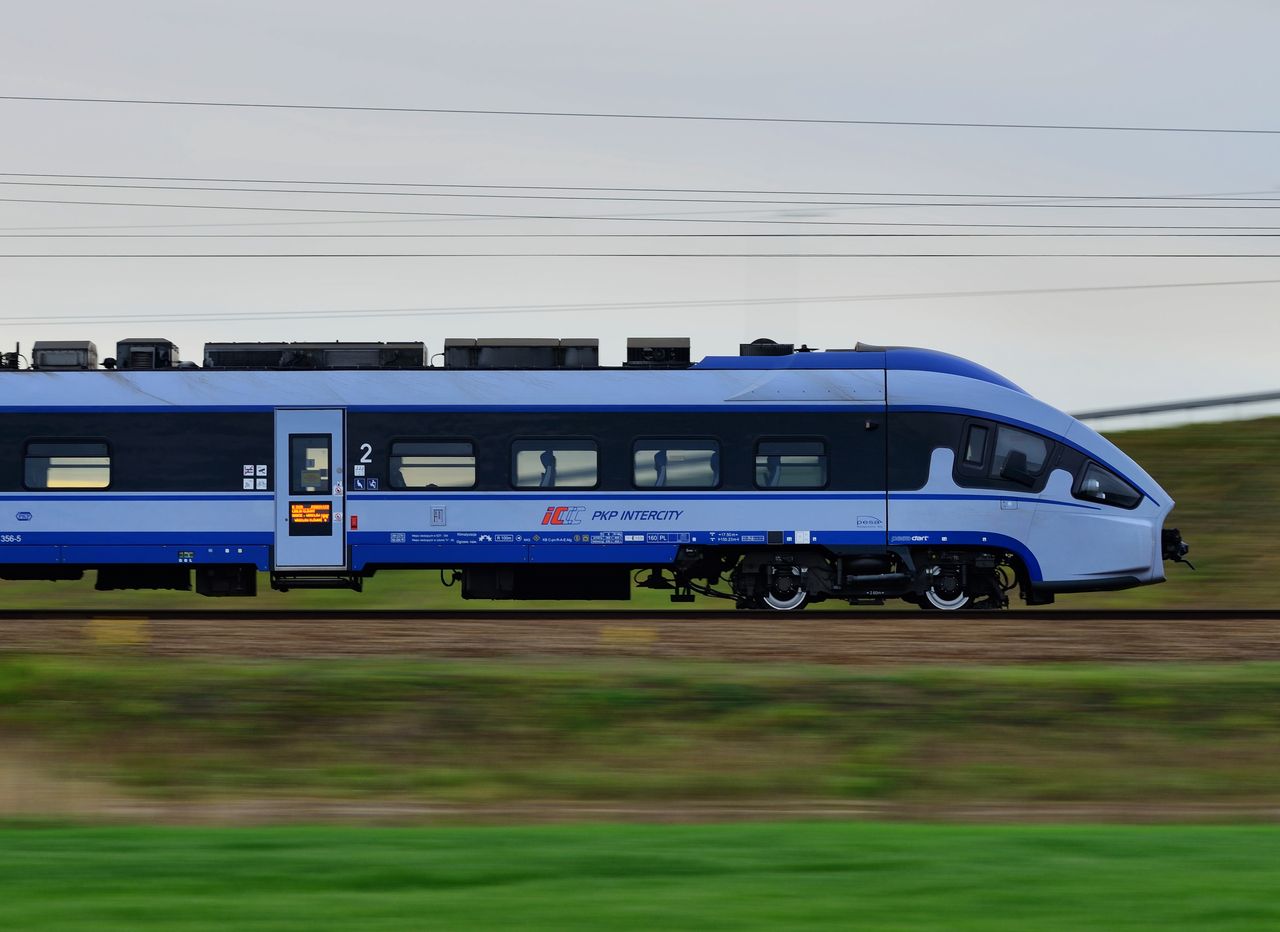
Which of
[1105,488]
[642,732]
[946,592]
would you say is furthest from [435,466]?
[1105,488]

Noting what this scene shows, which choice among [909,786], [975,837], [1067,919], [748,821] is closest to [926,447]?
[909,786]

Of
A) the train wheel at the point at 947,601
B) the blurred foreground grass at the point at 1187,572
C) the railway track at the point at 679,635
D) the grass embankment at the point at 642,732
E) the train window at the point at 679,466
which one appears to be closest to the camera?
A: the grass embankment at the point at 642,732

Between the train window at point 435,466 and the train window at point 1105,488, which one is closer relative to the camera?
the train window at point 1105,488

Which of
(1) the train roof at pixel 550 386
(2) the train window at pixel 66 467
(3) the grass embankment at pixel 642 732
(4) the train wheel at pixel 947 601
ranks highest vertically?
(1) the train roof at pixel 550 386

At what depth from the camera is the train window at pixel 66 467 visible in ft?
68.9

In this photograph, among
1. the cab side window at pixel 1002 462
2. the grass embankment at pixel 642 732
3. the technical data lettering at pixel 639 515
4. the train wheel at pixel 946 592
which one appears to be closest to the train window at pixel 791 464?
the technical data lettering at pixel 639 515

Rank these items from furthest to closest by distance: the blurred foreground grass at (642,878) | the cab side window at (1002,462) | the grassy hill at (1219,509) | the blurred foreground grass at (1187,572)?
the grassy hill at (1219,509) < the blurred foreground grass at (1187,572) < the cab side window at (1002,462) < the blurred foreground grass at (642,878)

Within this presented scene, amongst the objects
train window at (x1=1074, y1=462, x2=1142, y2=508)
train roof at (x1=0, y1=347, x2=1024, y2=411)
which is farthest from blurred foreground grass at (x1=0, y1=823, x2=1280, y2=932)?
train roof at (x1=0, y1=347, x2=1024, y2=411)

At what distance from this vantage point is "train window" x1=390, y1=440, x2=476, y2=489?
2084cm

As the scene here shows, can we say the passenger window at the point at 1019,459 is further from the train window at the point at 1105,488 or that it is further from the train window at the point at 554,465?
the train window at the point at 554,465

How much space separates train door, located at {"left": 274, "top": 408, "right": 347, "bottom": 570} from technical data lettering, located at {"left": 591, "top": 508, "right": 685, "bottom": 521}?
11.9 feet

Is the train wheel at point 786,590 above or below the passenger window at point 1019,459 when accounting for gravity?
below

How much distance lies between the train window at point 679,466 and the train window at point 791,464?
0.64m

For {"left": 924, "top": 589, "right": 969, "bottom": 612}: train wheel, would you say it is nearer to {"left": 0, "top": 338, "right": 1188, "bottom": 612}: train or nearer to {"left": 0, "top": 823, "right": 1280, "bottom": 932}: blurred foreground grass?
{"left": 0, "top": 338, "right": 1188, "bottom": 612}: train
